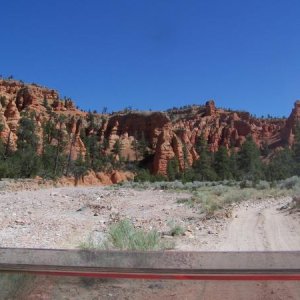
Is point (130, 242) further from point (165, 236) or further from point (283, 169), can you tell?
point (283, 169)

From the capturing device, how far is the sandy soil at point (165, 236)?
263cm

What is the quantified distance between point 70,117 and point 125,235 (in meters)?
108

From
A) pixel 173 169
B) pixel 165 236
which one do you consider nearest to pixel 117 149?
pixel 173 169

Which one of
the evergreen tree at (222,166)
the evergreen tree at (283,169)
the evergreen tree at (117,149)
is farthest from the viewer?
the evergreen tree at (117,149)

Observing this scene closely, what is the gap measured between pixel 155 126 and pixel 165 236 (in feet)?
310

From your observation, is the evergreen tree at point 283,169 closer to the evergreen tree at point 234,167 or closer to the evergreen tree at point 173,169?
the evergreen tree at point 234,167

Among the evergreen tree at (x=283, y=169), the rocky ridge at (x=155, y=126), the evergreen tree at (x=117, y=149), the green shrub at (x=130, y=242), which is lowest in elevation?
the green shrub at (x=130, y=242)

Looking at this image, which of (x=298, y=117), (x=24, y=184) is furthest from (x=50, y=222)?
(x=298, y=117)

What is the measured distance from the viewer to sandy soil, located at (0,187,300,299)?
263cm

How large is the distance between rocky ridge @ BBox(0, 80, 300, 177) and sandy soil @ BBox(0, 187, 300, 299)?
187 feet

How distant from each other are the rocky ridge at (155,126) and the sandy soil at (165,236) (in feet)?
187

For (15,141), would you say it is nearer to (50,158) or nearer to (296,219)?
(50,158)

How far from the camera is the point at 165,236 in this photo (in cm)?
1141

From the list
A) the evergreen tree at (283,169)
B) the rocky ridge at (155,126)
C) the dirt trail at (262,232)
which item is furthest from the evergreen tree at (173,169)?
the dirt trail at (262,232)
